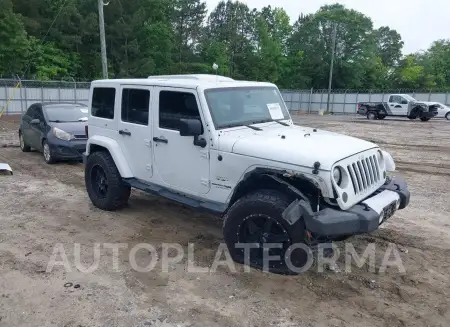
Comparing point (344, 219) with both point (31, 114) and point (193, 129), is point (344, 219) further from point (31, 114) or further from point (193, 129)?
point (31, 114)

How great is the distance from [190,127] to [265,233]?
140 centimetres

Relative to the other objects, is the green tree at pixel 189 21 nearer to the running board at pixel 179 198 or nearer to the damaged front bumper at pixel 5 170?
the damaged front bumper at pixel 5 170

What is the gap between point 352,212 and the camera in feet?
13.3

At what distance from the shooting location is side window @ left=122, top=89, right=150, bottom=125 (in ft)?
18.6

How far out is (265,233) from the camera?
442 centimetres

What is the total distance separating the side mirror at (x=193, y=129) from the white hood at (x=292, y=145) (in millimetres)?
241

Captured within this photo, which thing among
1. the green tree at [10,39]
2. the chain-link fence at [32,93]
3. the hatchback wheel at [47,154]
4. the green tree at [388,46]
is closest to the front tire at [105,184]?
the hatchback wheel at [47,154]

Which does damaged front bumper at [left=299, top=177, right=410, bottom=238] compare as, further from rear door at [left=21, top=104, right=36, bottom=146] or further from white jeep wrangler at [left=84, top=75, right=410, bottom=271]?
rear door at [left=21, top=104, right=36, bottom=146]

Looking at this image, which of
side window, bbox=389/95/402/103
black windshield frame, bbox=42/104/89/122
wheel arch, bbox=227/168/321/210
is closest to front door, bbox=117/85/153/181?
wheel arch, bbox=227/168/321/210

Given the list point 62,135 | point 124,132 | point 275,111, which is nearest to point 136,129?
point 124,132

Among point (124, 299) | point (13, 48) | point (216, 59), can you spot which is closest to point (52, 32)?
point (13, 48)

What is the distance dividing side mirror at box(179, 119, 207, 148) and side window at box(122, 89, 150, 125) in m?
1.09

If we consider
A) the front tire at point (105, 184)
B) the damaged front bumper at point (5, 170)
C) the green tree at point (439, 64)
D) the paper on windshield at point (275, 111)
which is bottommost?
the damaged front bumper at point (5, 170)

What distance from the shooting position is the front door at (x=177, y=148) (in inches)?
197
